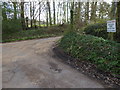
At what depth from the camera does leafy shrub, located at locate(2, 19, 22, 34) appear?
418 inches

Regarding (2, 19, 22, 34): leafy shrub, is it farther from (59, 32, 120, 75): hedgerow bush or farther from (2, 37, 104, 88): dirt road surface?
(59, 32, 120, 75): hedgerow bush

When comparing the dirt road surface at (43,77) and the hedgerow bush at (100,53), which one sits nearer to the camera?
the dirt road surface at (43,77)

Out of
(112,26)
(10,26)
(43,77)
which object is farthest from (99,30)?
(10,26)

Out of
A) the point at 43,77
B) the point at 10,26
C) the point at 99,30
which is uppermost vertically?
the point at 10,26

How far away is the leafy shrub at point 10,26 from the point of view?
10630 mm

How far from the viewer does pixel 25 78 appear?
2.89 metres

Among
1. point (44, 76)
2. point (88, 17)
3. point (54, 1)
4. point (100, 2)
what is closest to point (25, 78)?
point (44, 76)

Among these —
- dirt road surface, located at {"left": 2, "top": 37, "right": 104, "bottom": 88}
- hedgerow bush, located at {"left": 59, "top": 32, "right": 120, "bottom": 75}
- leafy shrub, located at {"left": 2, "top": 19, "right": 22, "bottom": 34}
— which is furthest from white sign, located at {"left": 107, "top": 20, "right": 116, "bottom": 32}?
leafy shrub, located at {"left": 2, "top": 19, "right": 22, "bottom": 34}

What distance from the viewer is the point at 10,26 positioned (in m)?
11.0

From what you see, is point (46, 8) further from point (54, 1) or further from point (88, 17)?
point (88, 17)

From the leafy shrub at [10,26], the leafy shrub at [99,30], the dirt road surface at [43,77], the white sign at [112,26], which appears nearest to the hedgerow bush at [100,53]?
the white sign at [112,26]

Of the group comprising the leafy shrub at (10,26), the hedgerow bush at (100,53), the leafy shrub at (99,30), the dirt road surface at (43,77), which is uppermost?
the leafy shrub at (10,26)

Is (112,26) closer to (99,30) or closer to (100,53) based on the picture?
(100,53)

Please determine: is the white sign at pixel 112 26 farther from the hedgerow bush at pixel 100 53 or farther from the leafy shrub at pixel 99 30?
the leafy shrub at pixel 99 30
